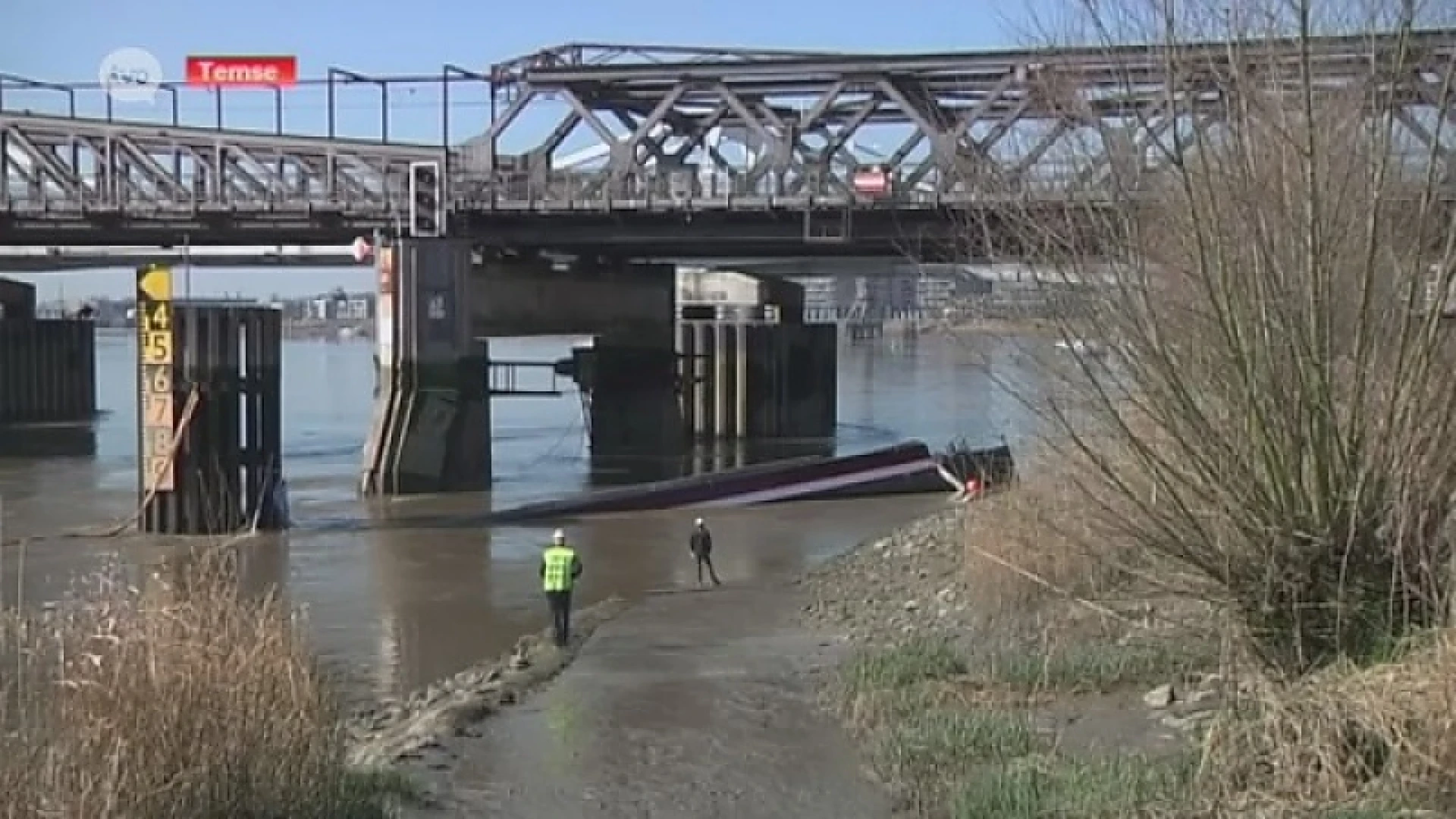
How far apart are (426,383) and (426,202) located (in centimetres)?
1054

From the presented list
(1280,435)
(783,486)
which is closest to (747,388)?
(783,486)

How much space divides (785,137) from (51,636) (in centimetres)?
5869

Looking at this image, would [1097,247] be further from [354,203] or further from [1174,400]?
[354,203]

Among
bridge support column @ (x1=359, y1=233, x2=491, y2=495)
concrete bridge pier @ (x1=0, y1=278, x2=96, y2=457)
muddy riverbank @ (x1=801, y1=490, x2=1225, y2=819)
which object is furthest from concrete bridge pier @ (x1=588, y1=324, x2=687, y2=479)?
muddy riverbank @ (x1=801, y1=490, x2=1225, y2=819)

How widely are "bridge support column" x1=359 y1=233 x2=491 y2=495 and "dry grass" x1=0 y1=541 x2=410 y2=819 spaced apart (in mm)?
40983

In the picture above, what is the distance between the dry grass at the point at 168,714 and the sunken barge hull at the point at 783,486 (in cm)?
3291

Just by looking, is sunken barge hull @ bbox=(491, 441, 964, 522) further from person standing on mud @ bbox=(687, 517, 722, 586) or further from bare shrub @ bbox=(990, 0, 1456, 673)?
bare shrub @ bbox=(990, 0, 1456, 673)

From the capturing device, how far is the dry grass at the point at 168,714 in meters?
7.20

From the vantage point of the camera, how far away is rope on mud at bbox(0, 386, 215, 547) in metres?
37.8

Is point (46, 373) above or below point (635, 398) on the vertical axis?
above

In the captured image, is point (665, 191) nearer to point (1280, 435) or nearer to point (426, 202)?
point (426, 202)

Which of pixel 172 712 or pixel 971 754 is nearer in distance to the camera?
pixel 172 712

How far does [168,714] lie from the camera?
306 inches

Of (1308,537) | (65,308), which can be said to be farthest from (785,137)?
(65,308)
